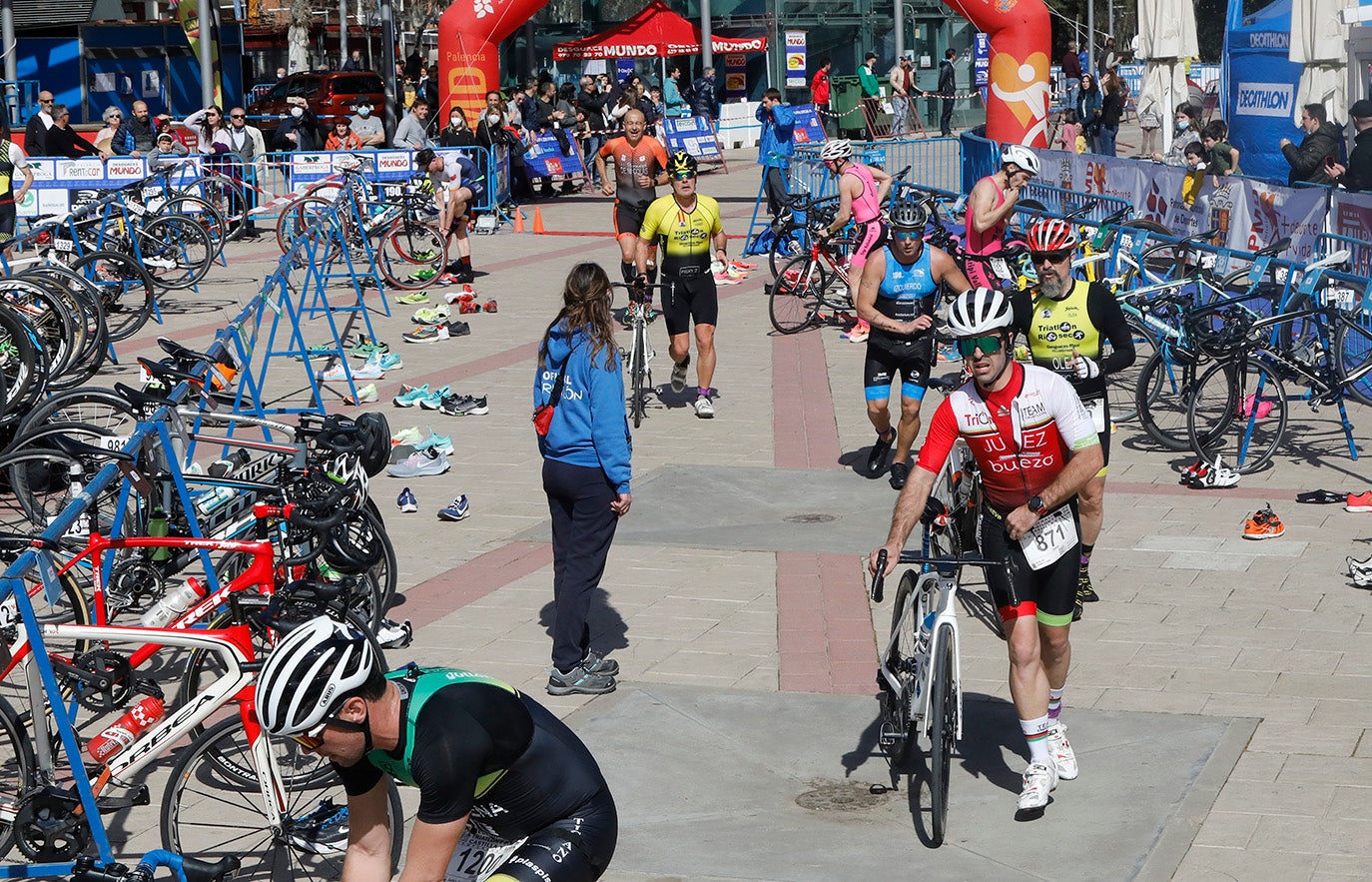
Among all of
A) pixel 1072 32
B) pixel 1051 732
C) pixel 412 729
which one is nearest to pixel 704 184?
pixel 1051 732

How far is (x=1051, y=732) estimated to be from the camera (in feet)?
19.7

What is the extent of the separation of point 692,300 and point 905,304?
2.55 meters

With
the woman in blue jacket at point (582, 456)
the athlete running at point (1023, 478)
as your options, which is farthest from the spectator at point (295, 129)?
the athlete running at point (1023, 478)

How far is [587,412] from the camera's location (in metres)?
7.17

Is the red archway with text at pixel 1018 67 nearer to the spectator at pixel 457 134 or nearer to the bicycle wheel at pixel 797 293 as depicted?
the spectator at pixel 457 134

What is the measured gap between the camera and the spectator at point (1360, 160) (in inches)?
627

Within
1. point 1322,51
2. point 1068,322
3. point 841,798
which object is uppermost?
point 1322,51

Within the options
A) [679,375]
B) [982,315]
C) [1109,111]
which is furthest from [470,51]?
[982,315]

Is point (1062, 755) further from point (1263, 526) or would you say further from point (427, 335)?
point (427, 335)

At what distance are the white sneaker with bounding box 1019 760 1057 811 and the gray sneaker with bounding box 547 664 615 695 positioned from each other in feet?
6.91

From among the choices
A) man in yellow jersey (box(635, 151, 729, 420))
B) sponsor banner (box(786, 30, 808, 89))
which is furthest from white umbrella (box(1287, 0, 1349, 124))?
sponsor banner (box(786, 30, 808, 89))

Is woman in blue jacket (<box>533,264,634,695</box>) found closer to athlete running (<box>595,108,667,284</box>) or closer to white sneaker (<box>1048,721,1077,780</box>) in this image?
white sneaker (<box>1048,721,1077,780</box>)

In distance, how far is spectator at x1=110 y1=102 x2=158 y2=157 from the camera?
79.2ft

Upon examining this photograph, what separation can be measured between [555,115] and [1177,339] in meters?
20.5
